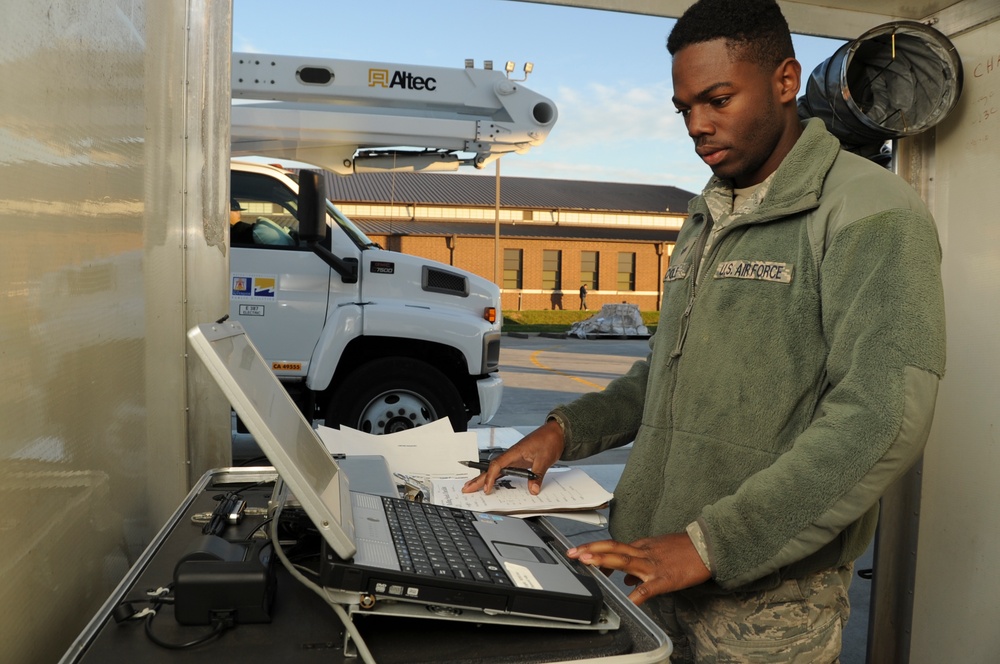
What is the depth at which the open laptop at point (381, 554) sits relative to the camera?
94 cm

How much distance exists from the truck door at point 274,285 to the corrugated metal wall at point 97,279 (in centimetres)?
428

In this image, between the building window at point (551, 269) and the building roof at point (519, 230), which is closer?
the building roof at point (519, 230)

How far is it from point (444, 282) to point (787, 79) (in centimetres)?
519

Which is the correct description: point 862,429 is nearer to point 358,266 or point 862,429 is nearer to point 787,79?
point 787,79

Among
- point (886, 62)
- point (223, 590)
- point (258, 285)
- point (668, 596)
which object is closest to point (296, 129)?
point (258, 285)

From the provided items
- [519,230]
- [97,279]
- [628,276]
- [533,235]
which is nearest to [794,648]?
[97,279]

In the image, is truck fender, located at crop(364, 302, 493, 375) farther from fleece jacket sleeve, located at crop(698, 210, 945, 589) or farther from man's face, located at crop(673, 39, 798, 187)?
fleece jacket sleeve, located at crop(698, 210, 945, 589)

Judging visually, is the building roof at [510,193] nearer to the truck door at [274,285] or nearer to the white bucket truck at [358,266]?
the white bucket truck at [358,266]

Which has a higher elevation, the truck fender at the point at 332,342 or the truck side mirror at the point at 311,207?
the truck side mirror at the point at 311,207

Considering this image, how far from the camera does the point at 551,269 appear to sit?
126 ft

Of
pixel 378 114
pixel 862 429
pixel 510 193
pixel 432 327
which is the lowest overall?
pixel 432 327

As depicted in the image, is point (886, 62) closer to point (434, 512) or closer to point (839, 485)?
point (839, 485)

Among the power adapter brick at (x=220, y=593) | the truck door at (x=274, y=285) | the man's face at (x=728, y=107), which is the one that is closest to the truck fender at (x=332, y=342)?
the truck door at (x=274, y=285)

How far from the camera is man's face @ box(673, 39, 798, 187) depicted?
4.95 ft
